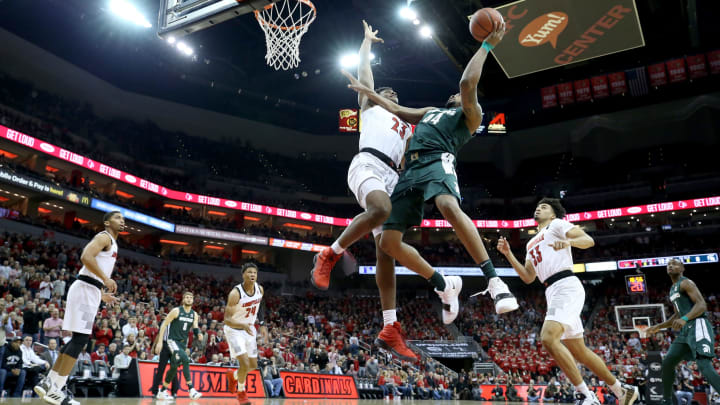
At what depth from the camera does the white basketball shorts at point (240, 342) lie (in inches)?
323

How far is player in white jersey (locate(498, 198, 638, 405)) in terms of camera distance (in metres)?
5.17

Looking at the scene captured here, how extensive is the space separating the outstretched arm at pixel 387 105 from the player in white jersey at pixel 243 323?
178 inches

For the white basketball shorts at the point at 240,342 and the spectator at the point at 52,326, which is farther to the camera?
the spectator at the point at 52,326

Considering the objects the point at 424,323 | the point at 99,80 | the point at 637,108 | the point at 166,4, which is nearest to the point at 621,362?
the point at 424,323

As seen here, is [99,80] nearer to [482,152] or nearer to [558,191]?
[482,152]

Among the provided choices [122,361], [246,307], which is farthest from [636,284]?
[122,361]

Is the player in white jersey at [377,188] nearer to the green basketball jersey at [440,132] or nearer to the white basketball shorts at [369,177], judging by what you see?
the white basketball shorts at [369,177]

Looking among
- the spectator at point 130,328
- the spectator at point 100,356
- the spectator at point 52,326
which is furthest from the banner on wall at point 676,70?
the spectator at point 52,326

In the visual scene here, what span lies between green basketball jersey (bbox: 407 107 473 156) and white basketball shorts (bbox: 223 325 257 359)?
202 inches

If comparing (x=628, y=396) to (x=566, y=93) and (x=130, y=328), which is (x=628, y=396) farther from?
(x=566, y=93)

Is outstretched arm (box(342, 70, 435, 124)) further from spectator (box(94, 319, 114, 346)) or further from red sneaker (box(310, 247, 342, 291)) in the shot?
spectator (box(94, 319, 114, 346))

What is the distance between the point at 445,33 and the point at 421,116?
726cm

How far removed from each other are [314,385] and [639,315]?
17.4 m

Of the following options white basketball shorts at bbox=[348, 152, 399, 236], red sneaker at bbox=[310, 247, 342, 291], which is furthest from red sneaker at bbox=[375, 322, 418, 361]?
white basketball shorts at bbox=[348, 152, 399, 236]
